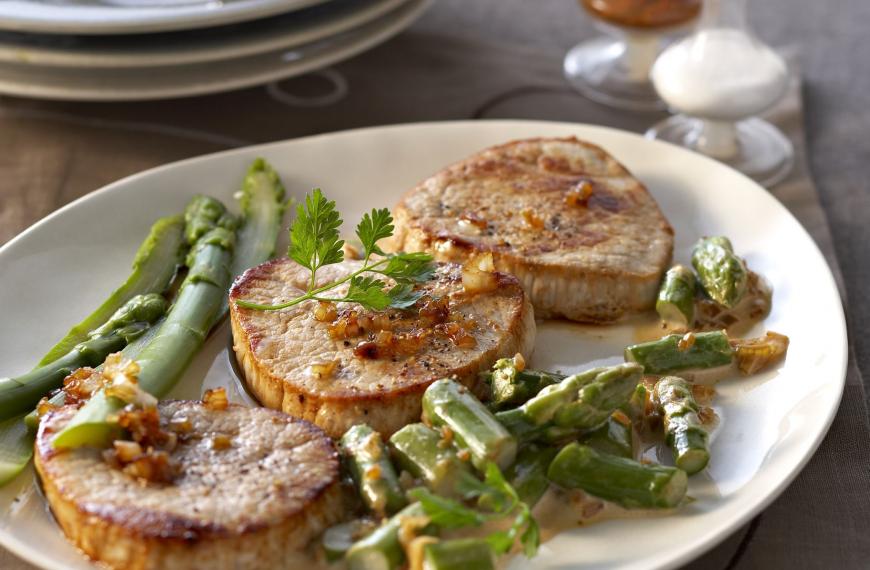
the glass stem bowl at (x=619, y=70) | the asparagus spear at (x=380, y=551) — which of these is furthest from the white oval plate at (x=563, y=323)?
the glass stem bowl at (x=619, y=70)

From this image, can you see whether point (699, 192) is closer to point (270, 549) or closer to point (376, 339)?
point (376, 339)

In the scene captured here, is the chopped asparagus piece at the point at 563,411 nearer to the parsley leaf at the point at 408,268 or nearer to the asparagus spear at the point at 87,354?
the parsley leaf at the point at 408,268

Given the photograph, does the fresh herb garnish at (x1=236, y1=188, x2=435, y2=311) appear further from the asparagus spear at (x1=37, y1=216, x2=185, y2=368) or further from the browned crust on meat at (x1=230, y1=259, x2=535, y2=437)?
the asparagus spear at (x1=37, y1=216, x2=185, y2=368)

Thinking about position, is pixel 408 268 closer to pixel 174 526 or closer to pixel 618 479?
pixel 618 479

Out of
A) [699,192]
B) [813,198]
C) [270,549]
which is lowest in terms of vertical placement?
[813,198]

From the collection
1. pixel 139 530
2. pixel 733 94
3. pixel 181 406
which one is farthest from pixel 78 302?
pixel 733 94

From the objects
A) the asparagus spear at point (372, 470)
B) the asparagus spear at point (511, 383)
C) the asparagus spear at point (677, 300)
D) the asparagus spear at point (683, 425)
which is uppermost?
the asparagus spear at point (372, 470)

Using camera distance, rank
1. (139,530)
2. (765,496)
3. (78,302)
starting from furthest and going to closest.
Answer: (78,302)
(765,496)
(139,530)
